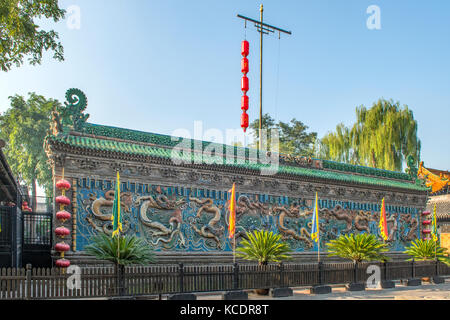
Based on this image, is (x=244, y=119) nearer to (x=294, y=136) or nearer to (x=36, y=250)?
(x=36, y=250)

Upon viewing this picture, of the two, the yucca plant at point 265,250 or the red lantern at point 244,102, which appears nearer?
the yucca plant at point 265,250

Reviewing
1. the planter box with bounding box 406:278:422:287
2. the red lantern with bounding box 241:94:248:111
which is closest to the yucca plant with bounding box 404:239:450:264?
the planter box with bounding box 406:278:422:287

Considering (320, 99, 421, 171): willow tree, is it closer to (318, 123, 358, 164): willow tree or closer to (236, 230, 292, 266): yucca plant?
(318, 123, 358, 164): willow tree

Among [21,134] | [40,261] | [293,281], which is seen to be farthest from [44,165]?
[293,281]

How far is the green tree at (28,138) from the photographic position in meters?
39.2

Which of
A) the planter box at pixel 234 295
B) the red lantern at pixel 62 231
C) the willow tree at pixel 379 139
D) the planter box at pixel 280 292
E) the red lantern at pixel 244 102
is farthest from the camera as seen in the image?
the willow tree at pixel 379 139

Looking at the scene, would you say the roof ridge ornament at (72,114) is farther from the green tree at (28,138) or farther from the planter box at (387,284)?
the green tree at (28,138)

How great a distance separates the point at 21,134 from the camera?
39875 millimetres

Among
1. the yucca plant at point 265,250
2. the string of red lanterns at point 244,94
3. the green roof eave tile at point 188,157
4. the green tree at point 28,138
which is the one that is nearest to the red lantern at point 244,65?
the string of red lanterns at point 244,94

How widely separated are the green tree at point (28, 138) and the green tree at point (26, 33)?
23.2m

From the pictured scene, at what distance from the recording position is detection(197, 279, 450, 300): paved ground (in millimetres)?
15406

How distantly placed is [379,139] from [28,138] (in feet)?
88.0

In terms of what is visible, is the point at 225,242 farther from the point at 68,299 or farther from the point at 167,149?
the point at 68,299

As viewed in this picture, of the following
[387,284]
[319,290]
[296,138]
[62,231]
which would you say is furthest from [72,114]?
[296,138]
